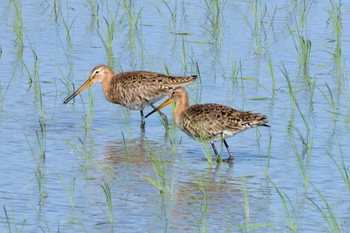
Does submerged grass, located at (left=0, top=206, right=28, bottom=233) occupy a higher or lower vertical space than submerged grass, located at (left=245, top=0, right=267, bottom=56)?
lower

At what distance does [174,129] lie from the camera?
12.2 metres

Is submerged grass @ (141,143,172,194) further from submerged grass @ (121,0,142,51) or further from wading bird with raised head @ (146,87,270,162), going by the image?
submerged grass @ (121,0,142,51)

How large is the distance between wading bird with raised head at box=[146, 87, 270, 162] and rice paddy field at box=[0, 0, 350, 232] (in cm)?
19

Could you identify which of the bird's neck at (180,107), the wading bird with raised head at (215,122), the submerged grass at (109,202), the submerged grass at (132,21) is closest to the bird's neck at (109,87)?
the submerged grass at (132,21)

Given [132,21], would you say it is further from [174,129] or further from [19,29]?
[174,129]

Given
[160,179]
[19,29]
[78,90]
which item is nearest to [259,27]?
[19,29]

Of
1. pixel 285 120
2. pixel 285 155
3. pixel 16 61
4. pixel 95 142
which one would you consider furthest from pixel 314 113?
pixel 16 61

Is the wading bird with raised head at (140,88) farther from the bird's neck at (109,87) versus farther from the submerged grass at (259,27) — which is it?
the submerged grass at (259,27)

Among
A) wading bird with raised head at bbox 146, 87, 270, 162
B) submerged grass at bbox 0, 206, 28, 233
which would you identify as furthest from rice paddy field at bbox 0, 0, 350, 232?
wading bird with raised head at bbox 146, 87, 270, 162

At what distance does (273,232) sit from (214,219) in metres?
0.54

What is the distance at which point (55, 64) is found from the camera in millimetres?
14586

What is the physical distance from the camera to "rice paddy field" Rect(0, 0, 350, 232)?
9.49m

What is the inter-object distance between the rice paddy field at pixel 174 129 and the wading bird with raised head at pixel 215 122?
0.61 ft

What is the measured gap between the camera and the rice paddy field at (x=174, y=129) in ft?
31.1
